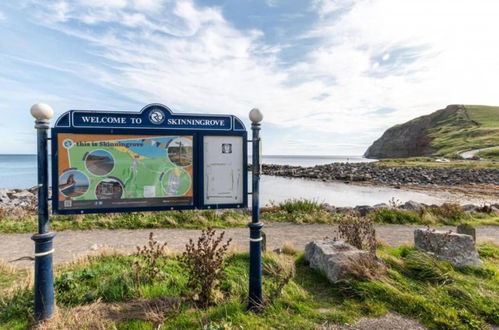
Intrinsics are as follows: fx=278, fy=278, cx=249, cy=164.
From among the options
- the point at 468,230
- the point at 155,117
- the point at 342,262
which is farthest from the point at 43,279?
the point at 468,230

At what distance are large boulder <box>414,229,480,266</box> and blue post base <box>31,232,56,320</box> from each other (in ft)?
20.6

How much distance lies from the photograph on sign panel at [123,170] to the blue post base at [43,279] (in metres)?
0.59

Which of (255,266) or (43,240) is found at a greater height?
(43,240)

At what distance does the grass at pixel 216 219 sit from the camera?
9062 mm

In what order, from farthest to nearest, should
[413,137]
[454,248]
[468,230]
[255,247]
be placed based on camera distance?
1. [413,137]
2. [468,230]
3. [454,248]
4. [255,247]

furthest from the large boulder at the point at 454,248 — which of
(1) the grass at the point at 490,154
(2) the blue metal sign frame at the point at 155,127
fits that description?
(1) the grass at the point at 490,154

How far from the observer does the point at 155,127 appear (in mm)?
4008

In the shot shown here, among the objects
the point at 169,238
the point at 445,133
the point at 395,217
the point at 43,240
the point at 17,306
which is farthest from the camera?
the point at 445,133

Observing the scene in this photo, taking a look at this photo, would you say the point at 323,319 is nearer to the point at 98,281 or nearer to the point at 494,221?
the point at 98,281

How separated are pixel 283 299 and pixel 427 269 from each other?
9.00ft

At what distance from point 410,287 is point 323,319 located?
179cm

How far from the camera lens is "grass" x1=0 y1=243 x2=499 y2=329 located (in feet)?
A: 11.1

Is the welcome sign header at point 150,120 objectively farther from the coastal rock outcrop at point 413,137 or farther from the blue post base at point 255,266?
the coastal rock outcrop at point 413,137

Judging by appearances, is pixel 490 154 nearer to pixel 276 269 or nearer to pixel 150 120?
pixel 276 269
